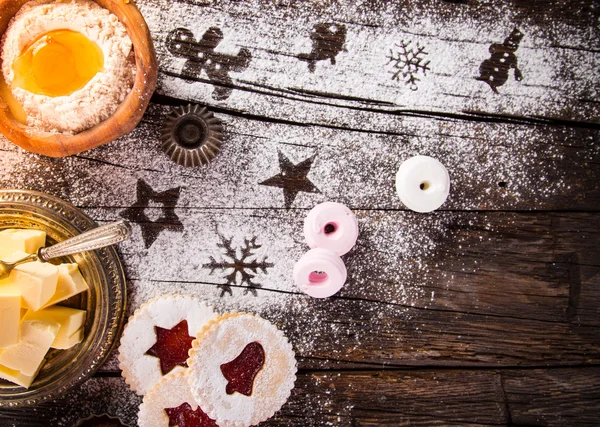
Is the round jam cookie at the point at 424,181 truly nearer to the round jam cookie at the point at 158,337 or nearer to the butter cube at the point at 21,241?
the round jam cookie at the point at 158,337

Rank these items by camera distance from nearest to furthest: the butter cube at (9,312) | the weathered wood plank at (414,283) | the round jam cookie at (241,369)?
1. the butter cube at (9,312)
2. the round jam cookie at (241,369)
3. the weathered wood plank at (414,283)

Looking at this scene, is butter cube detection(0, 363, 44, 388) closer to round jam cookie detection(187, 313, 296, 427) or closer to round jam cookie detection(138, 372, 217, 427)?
round jam cookie detection(138, 372, 217, 427)

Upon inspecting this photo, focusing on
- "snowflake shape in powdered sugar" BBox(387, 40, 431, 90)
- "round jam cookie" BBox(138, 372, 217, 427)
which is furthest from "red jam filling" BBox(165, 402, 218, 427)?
"snowflake shape in powdered sugar" BBox(387, 40, 431, 90)

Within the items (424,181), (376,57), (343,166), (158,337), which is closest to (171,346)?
(158,337)

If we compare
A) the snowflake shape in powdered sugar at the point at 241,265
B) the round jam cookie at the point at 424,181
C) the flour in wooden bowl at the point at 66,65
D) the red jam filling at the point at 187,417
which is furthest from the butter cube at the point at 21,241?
the round jam cookie at the point at 424,181

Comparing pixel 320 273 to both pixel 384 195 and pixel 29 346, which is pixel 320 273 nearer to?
pixel 384 195
